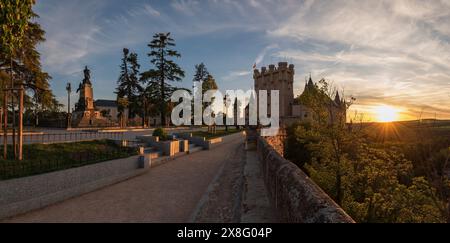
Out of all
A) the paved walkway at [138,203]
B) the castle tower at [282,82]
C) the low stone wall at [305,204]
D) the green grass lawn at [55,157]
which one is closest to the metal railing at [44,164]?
the green grass lawn at [55,157]

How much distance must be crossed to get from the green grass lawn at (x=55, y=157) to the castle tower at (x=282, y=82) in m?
69.6

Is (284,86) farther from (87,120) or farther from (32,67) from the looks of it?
(32,67)

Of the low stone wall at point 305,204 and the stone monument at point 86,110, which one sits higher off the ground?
the stone monument at point 86,110

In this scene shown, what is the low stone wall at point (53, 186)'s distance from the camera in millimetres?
6859

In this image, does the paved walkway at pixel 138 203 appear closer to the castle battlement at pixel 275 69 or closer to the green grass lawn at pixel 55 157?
the green grass lawn at pixel 55 157

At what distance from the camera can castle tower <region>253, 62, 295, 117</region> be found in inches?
3174

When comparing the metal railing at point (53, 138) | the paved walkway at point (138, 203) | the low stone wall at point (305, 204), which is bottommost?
the paved walkway at point (138, 203)

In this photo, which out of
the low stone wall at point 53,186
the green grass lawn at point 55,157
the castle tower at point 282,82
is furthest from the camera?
the castle tower at point 282,82

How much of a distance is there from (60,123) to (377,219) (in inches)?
1763

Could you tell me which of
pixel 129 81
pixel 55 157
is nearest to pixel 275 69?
pixel 129 81

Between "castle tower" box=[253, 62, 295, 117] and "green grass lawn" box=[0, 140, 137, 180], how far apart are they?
69.6m

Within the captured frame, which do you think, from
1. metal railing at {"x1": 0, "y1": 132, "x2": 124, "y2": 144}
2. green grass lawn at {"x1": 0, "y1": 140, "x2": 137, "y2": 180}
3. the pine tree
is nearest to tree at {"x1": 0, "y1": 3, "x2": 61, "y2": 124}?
the pine tree

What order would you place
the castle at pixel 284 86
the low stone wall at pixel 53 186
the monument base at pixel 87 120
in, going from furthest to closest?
the castle at pixel 284 86
the monument base at pixel 87 120
the low stone wall at pixel 53 186
